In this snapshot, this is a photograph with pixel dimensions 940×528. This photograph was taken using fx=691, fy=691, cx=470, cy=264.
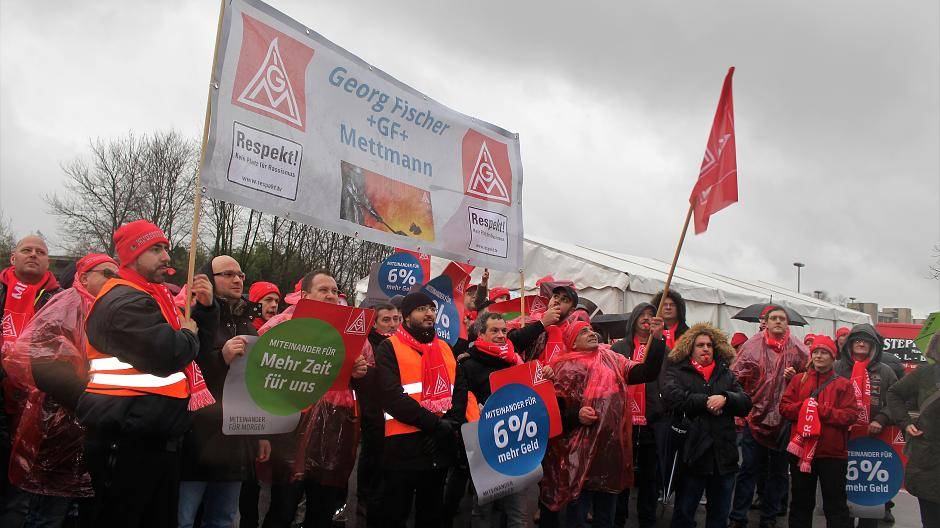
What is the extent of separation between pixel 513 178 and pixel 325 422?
95.3 inches

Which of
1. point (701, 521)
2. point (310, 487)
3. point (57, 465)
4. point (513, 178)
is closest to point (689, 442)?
point (701, 521)

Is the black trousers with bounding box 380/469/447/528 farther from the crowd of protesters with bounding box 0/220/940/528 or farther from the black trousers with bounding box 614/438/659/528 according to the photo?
the black trousers with bounding box 614/438/659/528

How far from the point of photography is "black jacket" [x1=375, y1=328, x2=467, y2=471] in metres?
4.34

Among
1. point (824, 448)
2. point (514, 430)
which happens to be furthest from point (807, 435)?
point (514, 430)

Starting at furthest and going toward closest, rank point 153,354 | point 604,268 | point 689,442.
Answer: point 604,268, point 689,442, point 153,354

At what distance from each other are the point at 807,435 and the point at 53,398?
5.53 meters

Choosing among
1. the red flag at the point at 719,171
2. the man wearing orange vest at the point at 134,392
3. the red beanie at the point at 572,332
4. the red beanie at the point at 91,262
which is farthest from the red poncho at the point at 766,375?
the red beanie at the point at 91,262

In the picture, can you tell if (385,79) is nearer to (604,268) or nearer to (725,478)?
(725,478)

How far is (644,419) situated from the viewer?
6363 millimetres

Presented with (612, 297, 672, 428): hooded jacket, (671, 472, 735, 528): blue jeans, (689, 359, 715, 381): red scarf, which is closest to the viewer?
(671, 472, 735, 528): blue jeans

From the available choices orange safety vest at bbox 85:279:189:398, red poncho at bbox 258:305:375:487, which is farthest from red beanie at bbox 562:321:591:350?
orange safety vest at bbox 85:279:189:398

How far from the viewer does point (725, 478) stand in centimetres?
549

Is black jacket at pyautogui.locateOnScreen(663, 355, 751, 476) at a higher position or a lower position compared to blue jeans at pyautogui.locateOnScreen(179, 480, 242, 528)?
higher

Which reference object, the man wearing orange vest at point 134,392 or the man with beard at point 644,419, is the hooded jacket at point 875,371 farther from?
the man wearing orange vest at point 134,392
